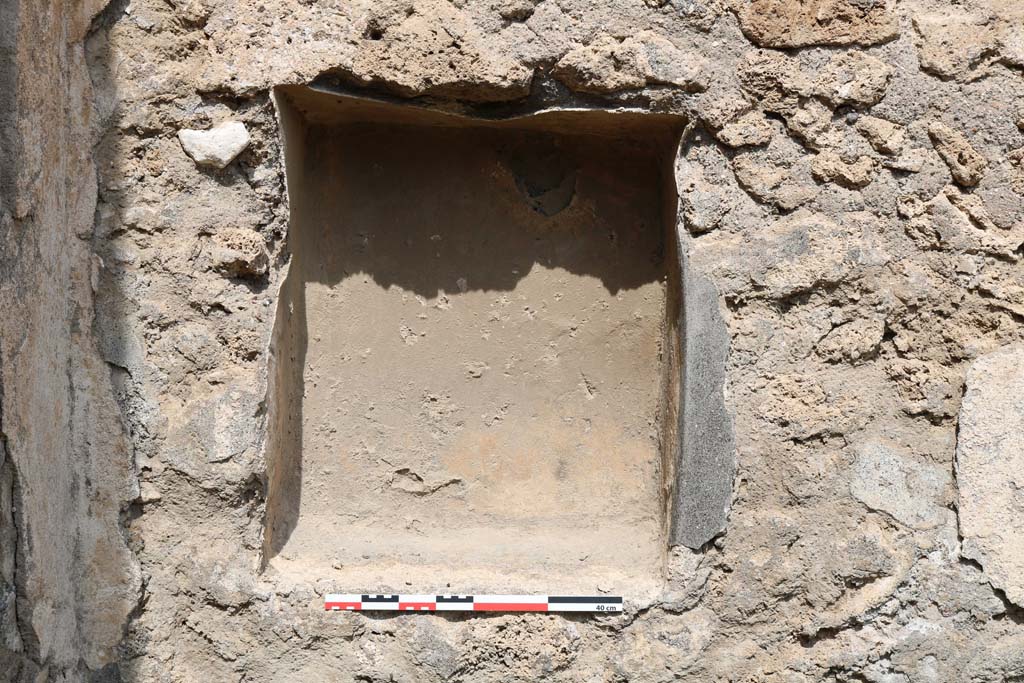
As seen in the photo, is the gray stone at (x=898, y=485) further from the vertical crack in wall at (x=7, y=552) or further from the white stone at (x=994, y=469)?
the vertical crack in wall at (x=7, y=552)

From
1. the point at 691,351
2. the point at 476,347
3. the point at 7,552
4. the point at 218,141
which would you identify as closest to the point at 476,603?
the point at 476,347

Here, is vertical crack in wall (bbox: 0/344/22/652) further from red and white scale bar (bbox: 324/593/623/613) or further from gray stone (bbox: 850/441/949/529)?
gray stone (bbox: 850/441/949/529)

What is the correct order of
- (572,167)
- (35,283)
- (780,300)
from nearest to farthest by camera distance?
(35,283) < (780,300) < (572,167)

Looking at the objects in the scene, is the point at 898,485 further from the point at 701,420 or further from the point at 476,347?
the point at 476,347

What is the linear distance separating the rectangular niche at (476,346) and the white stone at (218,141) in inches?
9.1

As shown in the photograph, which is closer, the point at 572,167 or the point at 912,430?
the point at 912,430

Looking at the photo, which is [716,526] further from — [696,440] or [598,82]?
[598,82]

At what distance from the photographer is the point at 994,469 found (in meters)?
1.78

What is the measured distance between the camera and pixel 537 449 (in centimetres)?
202

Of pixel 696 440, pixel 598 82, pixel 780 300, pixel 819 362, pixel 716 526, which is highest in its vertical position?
pixel 598 82

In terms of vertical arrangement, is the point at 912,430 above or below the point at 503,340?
below

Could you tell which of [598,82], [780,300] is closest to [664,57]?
[598,82]

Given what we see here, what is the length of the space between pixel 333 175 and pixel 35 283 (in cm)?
62

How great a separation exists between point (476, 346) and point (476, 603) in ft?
1.74
